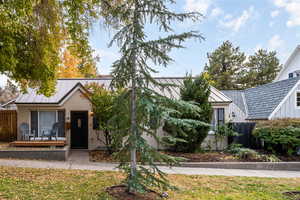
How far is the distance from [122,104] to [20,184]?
3.62m

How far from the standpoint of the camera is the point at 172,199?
5.38 m

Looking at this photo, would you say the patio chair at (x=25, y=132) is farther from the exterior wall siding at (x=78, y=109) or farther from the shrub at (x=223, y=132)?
the shrub at (x=223, y=132)

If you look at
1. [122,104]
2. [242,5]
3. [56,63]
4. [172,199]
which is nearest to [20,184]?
[122,104]

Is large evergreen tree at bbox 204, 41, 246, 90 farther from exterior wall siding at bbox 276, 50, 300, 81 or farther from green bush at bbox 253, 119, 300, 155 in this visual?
green bush at bbox 253, 119, 300, 155

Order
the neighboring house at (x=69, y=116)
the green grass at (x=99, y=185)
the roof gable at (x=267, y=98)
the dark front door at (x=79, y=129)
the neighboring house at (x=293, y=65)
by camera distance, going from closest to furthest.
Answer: the green grass at (x=99, y=185)
the neighboring house at (x=69, y=116)
the dark front door at (x=79, y=129)
the roof gable at (x=267, y=98)
the neighboring house at (x=293, y=65)

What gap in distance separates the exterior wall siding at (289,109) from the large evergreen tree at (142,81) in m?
11.5

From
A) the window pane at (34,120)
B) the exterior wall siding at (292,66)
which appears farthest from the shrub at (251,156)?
the exterior wall siding at (292,66)

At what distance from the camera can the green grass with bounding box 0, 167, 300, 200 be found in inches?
214

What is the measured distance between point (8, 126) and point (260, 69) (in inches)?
1405

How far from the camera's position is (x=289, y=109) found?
1420cm

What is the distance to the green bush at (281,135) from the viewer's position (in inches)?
415

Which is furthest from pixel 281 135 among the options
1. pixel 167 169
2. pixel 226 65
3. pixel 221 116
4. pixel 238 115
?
pixel 226 65

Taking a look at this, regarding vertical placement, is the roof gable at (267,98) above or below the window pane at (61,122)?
above

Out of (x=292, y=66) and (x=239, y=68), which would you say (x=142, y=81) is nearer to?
(x=292, y=66)
